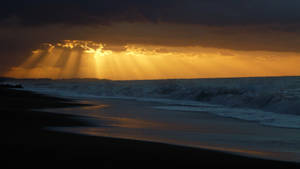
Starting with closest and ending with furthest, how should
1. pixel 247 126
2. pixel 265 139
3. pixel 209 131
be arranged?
1. pixel 265 139
2. pixel 209 131
3. pixel 247 126

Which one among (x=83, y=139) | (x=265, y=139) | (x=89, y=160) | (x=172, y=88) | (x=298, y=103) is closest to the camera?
(x=89, y=160)

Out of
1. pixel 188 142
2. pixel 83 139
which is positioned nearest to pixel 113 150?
pixel 83 139

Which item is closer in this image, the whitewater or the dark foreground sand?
the dark foreground sand

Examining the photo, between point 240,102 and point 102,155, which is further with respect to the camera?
point 240,102

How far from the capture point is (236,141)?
9.05 m

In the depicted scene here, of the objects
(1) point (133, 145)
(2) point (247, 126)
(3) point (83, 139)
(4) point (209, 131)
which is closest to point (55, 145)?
(3) point (83, 139)

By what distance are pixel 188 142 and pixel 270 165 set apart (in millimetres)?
2587

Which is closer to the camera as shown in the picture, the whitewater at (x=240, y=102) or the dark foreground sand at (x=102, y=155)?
the dark foreground sand at (x=102, y=155)

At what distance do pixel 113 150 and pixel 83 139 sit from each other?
4.95 feet

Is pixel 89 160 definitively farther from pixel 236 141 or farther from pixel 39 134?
pixel 236 141

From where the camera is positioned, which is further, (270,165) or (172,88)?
(172,88)

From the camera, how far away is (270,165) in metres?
6.37

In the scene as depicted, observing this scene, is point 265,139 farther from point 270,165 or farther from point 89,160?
point 89,160

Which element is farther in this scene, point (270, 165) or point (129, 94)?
point (129, 94)
